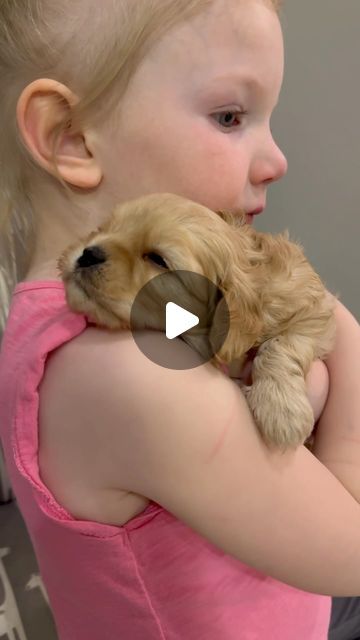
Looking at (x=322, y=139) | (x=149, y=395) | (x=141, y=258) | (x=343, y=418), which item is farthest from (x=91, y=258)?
(x=322, y=139)

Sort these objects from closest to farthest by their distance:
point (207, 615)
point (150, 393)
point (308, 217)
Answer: point (150, 393) → point (207, 615) → point (308, 217)

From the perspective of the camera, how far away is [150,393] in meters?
0.61

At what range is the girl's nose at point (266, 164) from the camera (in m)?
0.88

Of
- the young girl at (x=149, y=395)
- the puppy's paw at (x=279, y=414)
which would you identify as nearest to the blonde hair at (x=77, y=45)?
the young girl at (x=149, y=395)

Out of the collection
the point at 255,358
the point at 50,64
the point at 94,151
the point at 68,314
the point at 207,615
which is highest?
the point at 50,64

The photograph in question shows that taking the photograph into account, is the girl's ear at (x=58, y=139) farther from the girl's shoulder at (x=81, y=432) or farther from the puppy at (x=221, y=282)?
the girl's shoulder at (x=81, y=432)

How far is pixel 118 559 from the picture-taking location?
2.28 ft

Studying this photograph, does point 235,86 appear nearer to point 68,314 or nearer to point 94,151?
point 94,151

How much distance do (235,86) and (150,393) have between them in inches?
16.4

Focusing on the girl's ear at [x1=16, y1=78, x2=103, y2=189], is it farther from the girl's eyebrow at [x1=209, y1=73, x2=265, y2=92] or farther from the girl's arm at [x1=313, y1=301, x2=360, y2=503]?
the girl's arm at [x1=313, y1=301, x2=360, y2=503]

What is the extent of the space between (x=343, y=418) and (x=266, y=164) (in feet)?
1.19

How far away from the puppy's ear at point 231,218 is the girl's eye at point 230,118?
0.11 meters

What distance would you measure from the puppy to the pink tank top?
0.18 ft

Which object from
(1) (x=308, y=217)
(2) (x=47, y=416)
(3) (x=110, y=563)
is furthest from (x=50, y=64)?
(1) (x=308, y=217)
